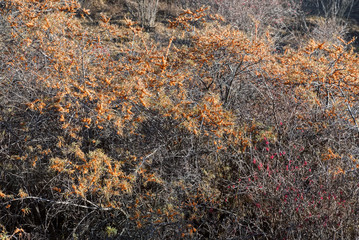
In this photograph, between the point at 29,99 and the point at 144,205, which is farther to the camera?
the point at 29,99

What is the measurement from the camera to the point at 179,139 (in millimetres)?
3617

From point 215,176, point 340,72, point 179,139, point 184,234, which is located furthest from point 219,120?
point 340,72

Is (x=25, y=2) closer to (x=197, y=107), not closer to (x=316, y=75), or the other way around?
(x=197, y=107)

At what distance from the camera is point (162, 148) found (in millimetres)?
3551

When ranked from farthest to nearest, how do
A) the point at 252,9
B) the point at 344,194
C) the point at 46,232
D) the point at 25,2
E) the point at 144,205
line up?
the point at 252,9, the point at 25,2, the point at 46,232, the point at 144,205, the point at 344,194

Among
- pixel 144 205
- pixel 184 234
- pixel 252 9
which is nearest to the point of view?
pixel 184 234

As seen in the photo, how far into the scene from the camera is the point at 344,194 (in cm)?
297

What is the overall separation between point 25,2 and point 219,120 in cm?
381

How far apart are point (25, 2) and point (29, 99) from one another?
1923 millimetres

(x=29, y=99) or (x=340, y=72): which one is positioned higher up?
(x=340, y=72)

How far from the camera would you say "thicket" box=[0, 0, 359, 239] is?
285cm

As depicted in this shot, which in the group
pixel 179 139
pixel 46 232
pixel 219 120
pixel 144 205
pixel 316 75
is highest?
pixel 316 75

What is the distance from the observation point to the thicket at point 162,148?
9.36 feet

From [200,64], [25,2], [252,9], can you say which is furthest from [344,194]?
[252,9]
